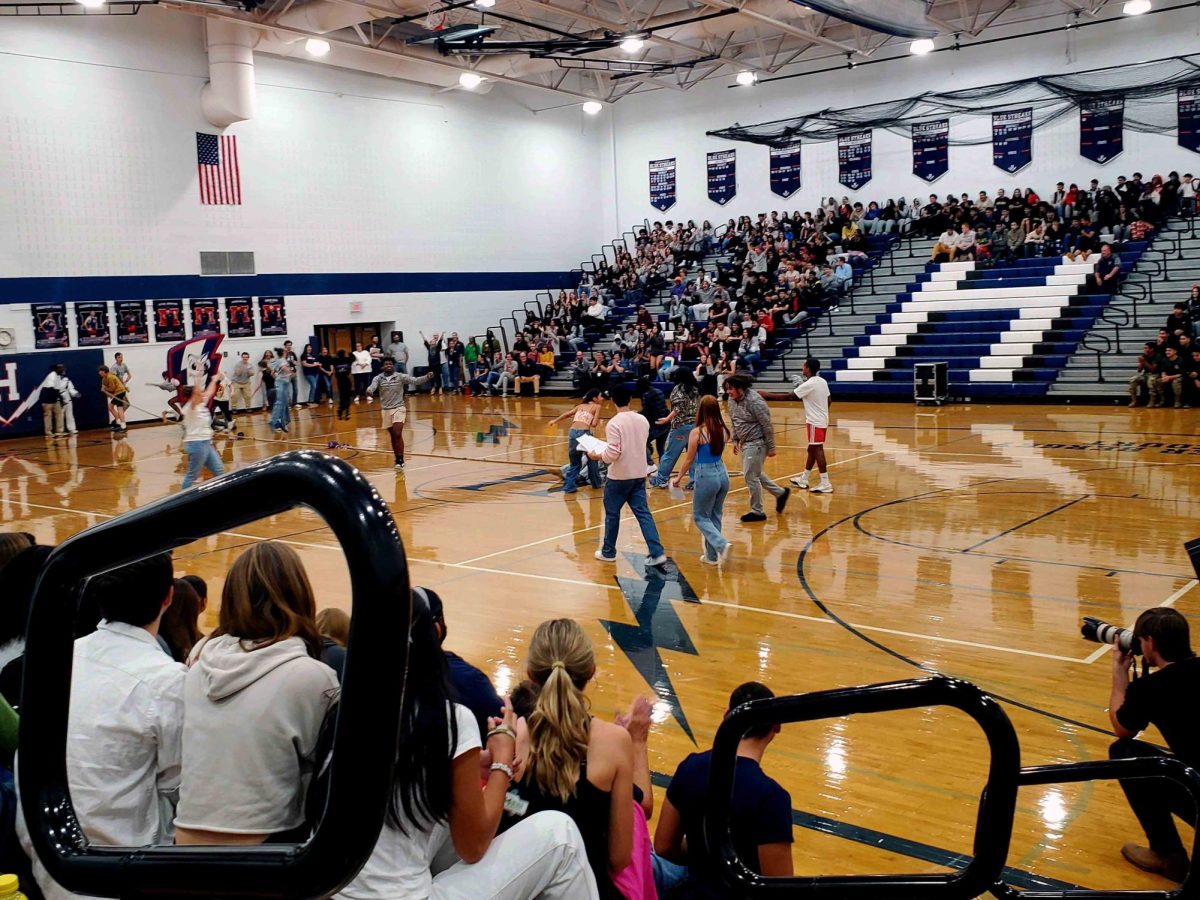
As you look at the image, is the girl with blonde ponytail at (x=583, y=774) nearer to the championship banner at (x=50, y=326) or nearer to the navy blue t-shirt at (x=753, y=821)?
the navy blue t-shirt at (x=753, y=821)

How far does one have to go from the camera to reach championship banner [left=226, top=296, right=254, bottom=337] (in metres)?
27.4

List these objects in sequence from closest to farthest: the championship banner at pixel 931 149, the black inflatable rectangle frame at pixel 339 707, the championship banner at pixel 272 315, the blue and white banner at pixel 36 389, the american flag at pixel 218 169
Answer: the black inflatable rectangle frame at pixel 339 707 < the blue and white banner at pixel 36 389 < the american flag at pixel 218 169 < the championship banner at pixel 272 315 < the championship banner at pixel 931 149

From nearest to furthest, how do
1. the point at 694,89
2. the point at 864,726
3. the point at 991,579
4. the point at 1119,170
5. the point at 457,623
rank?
the point at 864,726 → the point at 457,623 → the point at 991,579 → the point at 1119,170 → the point at 694,89

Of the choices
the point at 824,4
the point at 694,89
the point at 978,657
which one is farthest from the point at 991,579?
the point at 694,89

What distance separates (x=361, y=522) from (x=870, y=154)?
105 feet

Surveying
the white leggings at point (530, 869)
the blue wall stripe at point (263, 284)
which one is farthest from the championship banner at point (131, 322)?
the white leggings at point (530, 869)

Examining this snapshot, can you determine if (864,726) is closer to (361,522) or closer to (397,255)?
(361,522)

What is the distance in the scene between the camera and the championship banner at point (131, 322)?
82.9 ft

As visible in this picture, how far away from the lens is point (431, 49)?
1161 inches

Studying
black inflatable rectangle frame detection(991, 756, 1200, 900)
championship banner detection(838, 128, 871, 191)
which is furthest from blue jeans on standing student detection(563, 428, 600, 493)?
championship banner detection(838, 128, 871, 191)

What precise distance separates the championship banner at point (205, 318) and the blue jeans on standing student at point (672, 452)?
56.6ft

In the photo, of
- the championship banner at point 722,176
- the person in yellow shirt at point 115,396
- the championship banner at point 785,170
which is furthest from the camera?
the championship banner at point 722,176

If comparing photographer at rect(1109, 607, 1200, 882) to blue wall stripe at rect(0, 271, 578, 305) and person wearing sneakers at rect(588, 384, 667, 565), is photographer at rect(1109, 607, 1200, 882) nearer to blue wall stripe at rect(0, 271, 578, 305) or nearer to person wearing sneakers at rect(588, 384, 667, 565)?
person wearing sneakers at rect(588, 384, 667, 565)

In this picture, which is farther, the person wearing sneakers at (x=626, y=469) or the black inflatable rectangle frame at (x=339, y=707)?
the person wearing sneakers at (x=626, y=469)
